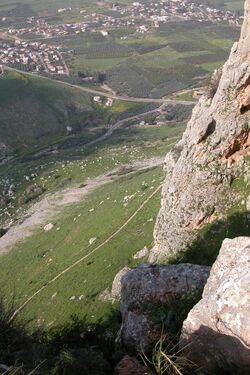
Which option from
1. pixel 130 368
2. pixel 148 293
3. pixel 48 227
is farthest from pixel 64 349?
pixel 48 227

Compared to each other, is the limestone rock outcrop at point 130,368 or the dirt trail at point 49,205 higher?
the limestone rock outcrop at point 130,368

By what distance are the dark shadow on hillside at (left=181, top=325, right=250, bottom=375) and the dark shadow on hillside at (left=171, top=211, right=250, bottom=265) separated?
14002 millimetres

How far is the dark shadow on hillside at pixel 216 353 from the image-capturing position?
1348 centimetres

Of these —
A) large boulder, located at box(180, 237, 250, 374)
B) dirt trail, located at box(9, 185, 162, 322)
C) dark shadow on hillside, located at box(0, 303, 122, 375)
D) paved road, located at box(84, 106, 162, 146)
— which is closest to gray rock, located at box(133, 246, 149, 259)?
dark shadow on hillside, located at box(0, 303, 122, 375)

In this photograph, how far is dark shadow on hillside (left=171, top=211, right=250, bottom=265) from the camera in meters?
29.2

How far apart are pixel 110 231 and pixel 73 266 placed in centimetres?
644

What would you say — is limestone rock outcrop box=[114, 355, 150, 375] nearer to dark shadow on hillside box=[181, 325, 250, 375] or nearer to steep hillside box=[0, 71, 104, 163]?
dark shadow on hillside box=[181, 325, 250, 375]

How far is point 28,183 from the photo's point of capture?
10300 centimetres


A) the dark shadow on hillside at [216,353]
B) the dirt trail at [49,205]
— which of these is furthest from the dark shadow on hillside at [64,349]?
the dirt trail at [49,205]

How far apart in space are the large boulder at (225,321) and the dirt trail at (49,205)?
60.1 metres

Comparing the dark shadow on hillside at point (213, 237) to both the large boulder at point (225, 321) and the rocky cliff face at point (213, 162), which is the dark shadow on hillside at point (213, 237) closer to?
the rocky cliff face at point (213, 162)

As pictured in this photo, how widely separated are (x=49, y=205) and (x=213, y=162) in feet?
188

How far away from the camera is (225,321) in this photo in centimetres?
1377

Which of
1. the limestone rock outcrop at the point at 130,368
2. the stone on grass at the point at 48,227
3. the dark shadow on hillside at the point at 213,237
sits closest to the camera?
the limestone rock outcrop at the point at 130,368
